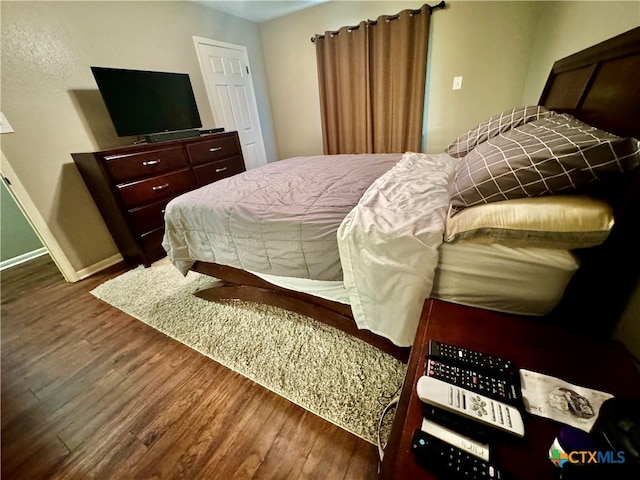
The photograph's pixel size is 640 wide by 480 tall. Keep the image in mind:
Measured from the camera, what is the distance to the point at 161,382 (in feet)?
4.05

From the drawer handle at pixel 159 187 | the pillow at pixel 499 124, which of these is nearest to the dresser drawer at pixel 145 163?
the drawer handle at pixel 159 187

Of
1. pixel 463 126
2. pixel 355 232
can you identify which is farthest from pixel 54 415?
pixel 463 126

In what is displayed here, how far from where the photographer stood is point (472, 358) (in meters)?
0.56

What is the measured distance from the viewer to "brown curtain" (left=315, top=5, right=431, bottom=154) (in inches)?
103

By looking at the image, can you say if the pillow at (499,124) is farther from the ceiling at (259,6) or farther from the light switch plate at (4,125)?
the light switch plate at (4,125)

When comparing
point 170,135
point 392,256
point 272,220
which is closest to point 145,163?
point 170,135

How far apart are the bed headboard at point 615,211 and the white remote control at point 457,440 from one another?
25.4 inches

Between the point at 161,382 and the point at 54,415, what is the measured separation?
0.46 metres

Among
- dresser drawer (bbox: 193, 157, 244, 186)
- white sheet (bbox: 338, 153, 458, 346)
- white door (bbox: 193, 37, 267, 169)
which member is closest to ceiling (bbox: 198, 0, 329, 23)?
white door (bbox: 193, 37, 267, 169)

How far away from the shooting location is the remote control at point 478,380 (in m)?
0.49

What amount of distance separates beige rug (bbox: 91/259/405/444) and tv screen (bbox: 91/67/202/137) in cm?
148

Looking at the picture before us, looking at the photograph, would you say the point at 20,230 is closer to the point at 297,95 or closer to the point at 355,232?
the point at 297,95

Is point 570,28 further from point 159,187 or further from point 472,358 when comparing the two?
point 159,187

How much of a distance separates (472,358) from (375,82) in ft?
10.4
